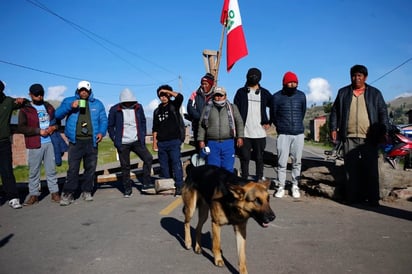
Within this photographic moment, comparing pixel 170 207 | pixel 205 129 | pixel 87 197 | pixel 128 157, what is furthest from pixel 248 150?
pixel 87 197

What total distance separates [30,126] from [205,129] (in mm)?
3680

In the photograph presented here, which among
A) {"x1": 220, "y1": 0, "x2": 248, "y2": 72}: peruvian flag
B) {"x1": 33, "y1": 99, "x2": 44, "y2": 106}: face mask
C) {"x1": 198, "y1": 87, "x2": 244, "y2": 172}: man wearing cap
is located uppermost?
{"x1": 220, "y1": 0, "x2": 248, "y2": 72}: peruvian flag

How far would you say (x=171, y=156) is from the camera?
7.53 meters

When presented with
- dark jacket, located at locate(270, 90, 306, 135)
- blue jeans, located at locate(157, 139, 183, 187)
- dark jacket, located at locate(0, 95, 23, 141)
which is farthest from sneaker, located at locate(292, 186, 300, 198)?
dark jacket, located at locate(0, 95, 23, 141)

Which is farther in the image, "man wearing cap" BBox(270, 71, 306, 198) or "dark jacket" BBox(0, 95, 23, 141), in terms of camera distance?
"man wearing cap" BBox(270, 71, 306, 198)

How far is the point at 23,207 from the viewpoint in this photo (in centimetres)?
695

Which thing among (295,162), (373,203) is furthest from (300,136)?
(373,203)

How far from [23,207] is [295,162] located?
18.9ft

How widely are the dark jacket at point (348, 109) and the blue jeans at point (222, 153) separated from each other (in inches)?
85.1

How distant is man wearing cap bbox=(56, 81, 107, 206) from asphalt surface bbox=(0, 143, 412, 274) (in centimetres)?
68

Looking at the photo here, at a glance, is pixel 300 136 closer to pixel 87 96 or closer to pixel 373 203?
pixel 373 203

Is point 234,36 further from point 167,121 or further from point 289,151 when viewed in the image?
point 289,151

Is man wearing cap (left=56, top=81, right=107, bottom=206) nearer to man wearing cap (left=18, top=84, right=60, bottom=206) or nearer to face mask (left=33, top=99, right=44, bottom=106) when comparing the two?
man wearing cap (left=18, top=84, right=60, bottom=206)

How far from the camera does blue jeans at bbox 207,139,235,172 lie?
20.4 feet
